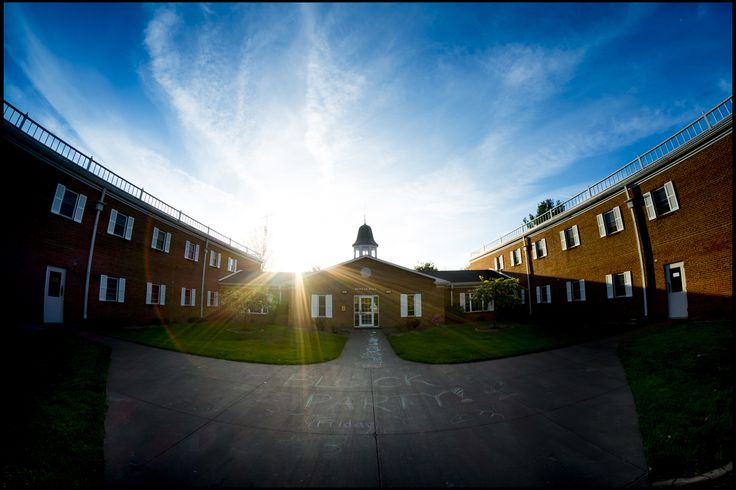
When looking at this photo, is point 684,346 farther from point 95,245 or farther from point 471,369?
point 95,245

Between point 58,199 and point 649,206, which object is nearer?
point 58,199

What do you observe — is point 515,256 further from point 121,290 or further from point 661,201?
point 121,290

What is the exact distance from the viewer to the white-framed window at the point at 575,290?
20.8 m

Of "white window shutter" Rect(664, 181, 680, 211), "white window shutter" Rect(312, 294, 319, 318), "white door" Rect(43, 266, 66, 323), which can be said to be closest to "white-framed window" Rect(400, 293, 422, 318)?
→ "white window shutter" Rect(312, 294, 319, 318)

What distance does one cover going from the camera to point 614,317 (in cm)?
1784

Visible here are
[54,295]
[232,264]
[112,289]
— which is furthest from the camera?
[232,264]

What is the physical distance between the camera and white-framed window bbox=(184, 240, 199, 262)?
2431cm

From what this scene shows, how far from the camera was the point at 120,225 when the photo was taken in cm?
1820

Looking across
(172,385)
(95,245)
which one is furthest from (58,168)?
(172,385)

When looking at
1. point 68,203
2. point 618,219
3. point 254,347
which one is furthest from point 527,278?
point 68,203

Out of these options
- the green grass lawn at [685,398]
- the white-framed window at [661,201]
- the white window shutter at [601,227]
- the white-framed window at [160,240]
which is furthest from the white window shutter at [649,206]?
the white-framed window at [160,240]

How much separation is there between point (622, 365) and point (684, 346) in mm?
1867

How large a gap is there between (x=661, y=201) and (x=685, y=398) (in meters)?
13.5

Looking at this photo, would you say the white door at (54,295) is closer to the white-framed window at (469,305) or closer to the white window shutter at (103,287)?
the white window shutter at (103,287)
